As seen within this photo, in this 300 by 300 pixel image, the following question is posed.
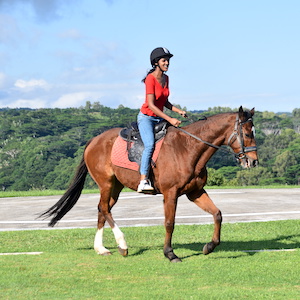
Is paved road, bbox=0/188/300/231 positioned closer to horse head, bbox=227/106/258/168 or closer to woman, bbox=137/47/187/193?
woman, bbox=137/47/187/193

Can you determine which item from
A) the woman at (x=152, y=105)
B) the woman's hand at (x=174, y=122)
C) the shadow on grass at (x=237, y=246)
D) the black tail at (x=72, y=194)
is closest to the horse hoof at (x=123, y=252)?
the shadow on grass at (x=237, y=246)

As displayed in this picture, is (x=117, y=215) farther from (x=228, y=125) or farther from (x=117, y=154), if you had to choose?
(x=228, y=125)

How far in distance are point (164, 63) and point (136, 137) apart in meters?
1.38

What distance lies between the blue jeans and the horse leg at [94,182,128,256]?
1.26 metres

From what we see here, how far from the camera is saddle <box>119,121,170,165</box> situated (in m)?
9.70

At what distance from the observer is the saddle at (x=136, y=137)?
9.70 m

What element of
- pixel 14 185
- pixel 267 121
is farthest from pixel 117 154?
pixel 267 121

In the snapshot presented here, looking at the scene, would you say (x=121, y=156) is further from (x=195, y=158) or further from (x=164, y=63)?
(x=164, y=63)

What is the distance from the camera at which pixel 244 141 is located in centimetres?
917

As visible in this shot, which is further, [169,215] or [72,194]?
[72,194]

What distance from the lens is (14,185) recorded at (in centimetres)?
14012

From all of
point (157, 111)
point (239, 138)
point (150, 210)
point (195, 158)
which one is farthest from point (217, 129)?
point (150, 210)

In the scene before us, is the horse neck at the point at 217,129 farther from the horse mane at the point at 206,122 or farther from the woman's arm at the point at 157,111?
the woman's arm at the point at 157,111

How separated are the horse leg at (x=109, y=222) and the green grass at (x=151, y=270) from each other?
173mm
